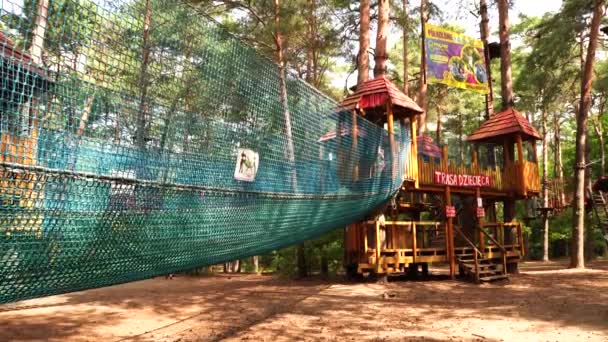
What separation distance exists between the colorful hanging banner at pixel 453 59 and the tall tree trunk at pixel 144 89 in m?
9.73

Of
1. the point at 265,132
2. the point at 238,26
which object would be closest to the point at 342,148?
the point at 265,132

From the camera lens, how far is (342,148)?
571 cm

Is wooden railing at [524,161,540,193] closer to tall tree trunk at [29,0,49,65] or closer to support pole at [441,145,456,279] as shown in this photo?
support pole at [441,145,456,279]

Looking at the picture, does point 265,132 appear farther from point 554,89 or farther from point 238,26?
point 554,89

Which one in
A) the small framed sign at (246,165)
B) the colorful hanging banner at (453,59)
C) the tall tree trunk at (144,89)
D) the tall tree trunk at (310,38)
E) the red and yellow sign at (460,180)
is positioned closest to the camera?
the tall tree trunk at (144,89)

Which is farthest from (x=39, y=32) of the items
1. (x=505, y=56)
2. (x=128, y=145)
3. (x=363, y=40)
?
(x=505, y=56)

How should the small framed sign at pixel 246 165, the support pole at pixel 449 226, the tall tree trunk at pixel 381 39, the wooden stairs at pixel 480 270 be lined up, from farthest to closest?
the support pole at pixel 449 226
the tall tree trunk at pixel 381 39
the wooden stairs at pixel 480 270
the small framed sign at pixel 246 165

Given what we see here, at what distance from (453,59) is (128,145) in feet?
34.9

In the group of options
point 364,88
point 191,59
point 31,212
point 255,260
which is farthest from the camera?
point 255,260

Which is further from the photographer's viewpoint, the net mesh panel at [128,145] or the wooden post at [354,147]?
the wooden post at [354,147]

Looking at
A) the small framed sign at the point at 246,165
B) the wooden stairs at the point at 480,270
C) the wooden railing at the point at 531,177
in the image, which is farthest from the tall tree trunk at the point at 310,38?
the small framed sign at the point at 246,165

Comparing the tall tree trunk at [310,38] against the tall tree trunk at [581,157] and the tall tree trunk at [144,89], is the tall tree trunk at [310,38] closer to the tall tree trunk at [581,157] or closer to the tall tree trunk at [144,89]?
the tall tree trunk at [581,157]

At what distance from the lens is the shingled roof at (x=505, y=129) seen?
40.2 ft

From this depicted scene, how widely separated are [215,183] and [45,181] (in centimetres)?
128
